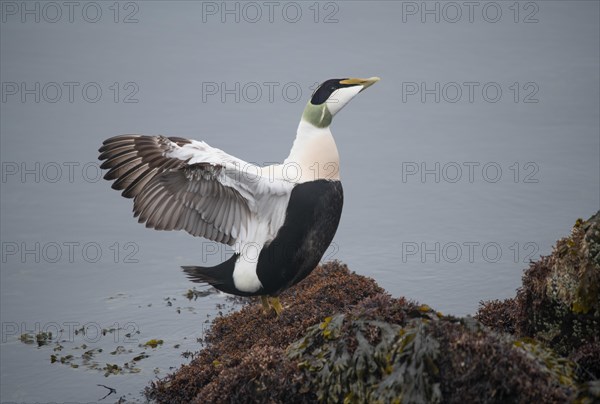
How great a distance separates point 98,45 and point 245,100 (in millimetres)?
2725

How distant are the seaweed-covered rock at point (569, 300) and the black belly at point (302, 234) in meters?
1.50

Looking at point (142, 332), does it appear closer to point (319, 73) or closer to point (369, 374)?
point (369, 374)

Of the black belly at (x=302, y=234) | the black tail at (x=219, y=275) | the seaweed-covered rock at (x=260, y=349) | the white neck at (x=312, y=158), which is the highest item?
the white neck at (x=312, y=158)

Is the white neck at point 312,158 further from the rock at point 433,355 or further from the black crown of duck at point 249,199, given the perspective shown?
the rock at point 433,355

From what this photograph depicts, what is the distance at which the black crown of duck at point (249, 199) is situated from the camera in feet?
20.2

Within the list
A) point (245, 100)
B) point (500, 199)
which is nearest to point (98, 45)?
point (245, 100)

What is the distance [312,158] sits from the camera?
6383 mm

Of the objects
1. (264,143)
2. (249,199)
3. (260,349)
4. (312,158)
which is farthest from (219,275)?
(264,143)

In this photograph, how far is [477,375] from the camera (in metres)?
4.22

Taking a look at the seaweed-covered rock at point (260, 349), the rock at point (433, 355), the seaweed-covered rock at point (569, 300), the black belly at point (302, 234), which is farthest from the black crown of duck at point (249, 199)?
the seaweed-covered rock at point (569, 300)

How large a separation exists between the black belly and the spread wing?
0.44 feet

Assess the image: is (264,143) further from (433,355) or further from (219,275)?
(433,355)

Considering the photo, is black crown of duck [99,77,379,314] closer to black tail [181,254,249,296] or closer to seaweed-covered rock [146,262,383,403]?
black tail [181,254,249,296]

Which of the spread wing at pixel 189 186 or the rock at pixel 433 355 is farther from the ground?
the spread wing at pixel 189 186
